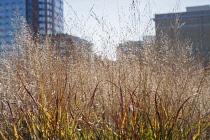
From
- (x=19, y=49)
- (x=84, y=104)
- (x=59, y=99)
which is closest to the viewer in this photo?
(x=59, y=99)

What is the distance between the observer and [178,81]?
7.20ft

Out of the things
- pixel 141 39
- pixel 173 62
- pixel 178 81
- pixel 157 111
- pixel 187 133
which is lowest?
pixel 187 133

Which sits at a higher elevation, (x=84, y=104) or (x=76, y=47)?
(x=76, y=47)

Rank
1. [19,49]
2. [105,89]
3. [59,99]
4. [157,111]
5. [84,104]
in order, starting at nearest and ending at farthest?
[157,111], [59,99], [84,104], [105,89], [19,49]

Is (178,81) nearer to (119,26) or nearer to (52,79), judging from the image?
(119,26)

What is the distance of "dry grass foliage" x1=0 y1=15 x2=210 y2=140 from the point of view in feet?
6.07

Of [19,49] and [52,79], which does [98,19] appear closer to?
[52,79]

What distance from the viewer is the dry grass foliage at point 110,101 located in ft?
6.07

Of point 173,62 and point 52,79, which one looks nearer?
point 52,79

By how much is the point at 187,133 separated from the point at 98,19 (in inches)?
43.4

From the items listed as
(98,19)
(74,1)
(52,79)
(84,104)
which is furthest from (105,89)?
(74,1)

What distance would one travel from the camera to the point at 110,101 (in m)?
2.08

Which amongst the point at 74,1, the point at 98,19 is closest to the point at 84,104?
the point at 98,19

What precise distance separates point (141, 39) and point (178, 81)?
0.43m
